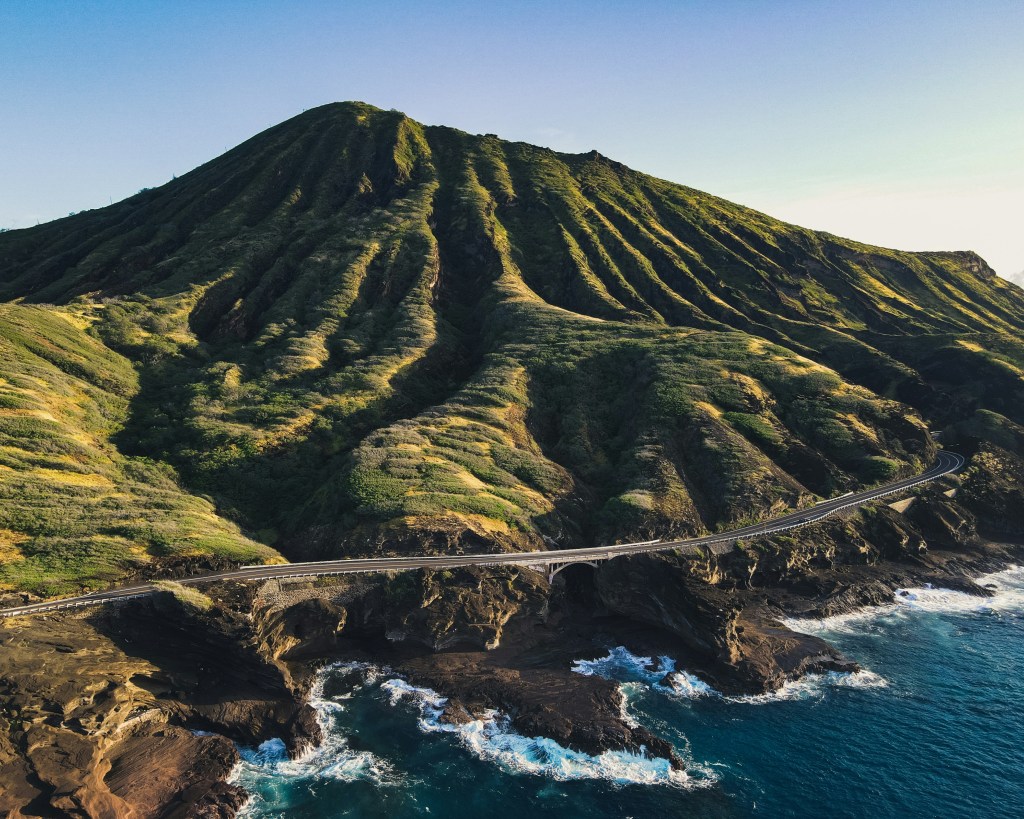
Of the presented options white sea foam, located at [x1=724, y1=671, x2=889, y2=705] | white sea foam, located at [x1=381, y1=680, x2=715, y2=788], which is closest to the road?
white sea foam, located at [x1=381, y1=680, x2=715, y2=788]

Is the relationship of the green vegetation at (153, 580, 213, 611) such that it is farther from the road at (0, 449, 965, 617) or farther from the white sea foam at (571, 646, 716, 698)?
the white sea foam at (571, 646, 716, 698)

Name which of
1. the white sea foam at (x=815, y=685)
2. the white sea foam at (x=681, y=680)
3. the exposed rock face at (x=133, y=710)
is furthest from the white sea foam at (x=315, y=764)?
the white sea foam at (x=815, y=685)

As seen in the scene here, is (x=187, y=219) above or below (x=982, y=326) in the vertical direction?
above

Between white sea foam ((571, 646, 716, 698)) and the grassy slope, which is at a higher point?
the grassy slope

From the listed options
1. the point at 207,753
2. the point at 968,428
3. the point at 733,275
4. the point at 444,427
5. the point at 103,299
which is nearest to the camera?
the point at 207,753

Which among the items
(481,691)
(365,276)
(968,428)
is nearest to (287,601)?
(481,691)

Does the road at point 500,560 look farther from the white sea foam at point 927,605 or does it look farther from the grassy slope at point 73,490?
the white sea foam at point 927,605

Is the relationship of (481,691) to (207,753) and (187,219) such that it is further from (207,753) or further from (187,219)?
(187,219)
